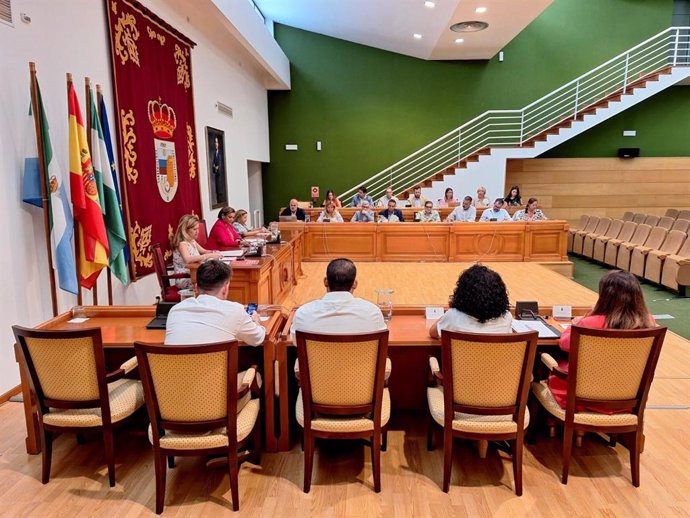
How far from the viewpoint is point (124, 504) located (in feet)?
7.84

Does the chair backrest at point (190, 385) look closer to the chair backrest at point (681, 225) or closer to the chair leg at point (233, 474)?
the chair leg at point (233, 474)

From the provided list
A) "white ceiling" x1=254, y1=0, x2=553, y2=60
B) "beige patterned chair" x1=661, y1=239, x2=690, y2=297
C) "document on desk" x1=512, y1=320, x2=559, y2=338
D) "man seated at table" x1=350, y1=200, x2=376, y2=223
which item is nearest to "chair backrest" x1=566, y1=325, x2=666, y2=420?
"document on desk" x1=512, y1=320, x2=559, y2=338

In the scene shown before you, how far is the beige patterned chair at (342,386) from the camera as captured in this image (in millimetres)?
2299

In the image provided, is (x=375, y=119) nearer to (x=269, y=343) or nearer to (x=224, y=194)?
(x=224, y=194)

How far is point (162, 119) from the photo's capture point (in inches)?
239

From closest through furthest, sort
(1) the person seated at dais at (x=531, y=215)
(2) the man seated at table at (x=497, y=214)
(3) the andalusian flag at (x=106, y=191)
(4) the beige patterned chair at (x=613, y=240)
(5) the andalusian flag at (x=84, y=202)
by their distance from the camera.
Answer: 1. (5) the andalusian flag at (x=84, y=202)
2. (3) the andalusian flag at (x=106, y=191)
3. (4) the beige patterned chair at (x=613, y=240)
4. (1) the person seated at dais at (x=531, y=215)
5. (2) the man seated at table at (x=497, y=214)

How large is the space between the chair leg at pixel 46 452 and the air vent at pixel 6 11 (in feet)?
9.49

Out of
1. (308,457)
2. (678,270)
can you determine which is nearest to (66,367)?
(308,457)

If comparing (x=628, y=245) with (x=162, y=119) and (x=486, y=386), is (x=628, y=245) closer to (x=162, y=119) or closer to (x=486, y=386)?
(x=486, y=386)

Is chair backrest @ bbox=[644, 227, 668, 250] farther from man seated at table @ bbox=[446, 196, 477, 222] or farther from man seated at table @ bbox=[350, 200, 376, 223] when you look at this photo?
man seated at table @ bbox=[350, 200, 376, 223]

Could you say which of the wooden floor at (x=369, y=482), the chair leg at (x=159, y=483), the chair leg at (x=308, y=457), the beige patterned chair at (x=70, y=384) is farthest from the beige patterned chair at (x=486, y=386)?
the beige patterned chair at (x=70, y=384)

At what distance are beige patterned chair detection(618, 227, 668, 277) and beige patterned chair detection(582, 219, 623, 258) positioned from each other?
96 centimetres

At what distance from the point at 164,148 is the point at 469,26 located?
20.3ft

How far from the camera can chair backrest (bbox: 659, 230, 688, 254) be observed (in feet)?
22.4
